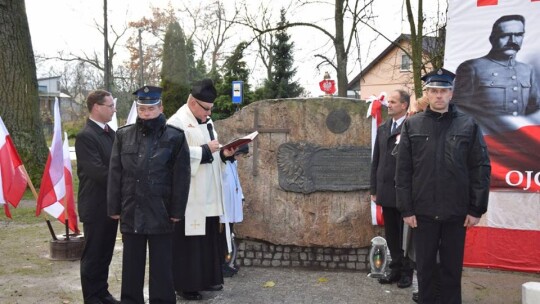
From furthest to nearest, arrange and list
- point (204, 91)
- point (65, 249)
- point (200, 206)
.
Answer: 1. point (65, 249)
2. point (204, 91)
3. point (200, 206)

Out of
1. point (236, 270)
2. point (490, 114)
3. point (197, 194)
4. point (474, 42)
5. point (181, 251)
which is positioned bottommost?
point (236, 270)

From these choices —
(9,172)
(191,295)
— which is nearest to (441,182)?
(191,295)

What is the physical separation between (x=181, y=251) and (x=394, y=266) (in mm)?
2181

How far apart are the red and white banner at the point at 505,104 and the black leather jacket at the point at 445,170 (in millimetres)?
964

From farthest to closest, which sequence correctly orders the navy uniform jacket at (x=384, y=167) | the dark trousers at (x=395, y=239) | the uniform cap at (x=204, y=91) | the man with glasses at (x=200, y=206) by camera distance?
the dark trousers at (x=395, y=239)
the navy uniform jacket at (x=384, y=167)
the uniform cap at (x=204, y=91)
the man with glasses at (x=200, y=206)

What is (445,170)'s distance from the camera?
4.09 meters

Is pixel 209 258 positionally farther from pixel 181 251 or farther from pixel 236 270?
pixel 236 270

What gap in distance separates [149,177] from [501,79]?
3.23m

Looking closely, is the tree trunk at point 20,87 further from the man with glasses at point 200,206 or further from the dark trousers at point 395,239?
the dark trousers at point 395,239

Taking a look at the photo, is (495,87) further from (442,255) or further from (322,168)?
(322,168)

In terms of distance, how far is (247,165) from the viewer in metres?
6.36

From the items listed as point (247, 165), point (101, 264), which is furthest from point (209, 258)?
point (247, 165)

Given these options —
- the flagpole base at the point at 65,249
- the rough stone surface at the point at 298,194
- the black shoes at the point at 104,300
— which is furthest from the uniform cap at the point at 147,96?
the flagpole base at the point at 65,249

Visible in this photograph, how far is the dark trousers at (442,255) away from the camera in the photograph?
4195mm
